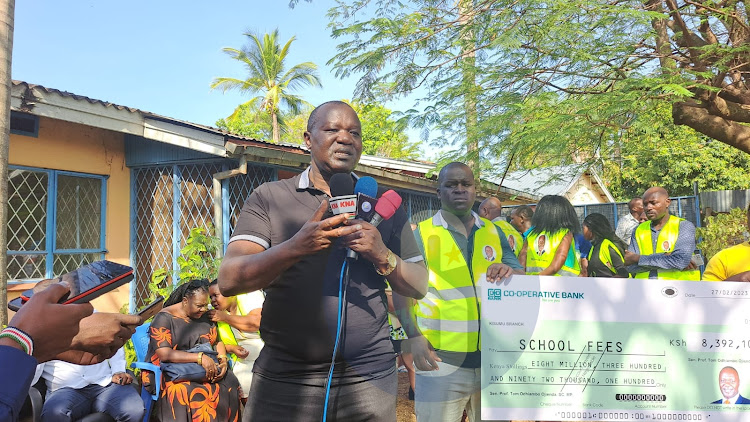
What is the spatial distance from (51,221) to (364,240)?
6341 millimetres

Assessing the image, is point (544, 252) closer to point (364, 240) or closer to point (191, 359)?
point (191, 359)

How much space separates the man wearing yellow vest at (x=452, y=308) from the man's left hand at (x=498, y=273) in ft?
0.30

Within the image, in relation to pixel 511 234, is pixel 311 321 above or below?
below

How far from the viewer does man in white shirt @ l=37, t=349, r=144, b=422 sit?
3805 mm

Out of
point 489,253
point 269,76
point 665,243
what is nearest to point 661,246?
point 665,243

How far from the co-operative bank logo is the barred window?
19.1ft

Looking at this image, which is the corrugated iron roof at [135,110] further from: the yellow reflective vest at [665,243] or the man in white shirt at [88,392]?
the yellow reflective vest at [665,243]

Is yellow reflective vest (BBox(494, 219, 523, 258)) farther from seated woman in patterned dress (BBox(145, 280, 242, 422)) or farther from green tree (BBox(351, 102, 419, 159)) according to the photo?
green tree (BBox(351, 102, 419, 159))

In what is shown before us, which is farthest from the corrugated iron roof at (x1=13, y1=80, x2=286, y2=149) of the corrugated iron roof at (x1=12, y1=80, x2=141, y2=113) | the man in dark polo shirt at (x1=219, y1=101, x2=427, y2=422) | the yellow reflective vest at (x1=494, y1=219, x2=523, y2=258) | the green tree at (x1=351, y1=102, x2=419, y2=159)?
the green tree at (x1=351, y1=102, x2=419, y2=159)

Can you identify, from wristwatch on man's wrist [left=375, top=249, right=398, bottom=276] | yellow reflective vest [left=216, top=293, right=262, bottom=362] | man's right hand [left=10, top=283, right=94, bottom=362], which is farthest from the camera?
yellow reflective vest [left=216, top=293, right=262, bottom=362]

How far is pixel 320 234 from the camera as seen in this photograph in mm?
1576

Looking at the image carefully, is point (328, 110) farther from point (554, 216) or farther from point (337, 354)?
point (554, 216)

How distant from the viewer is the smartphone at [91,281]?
141 centimetres

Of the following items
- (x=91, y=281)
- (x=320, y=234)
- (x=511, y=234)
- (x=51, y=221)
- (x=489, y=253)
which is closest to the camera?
(x=91, y=281)
